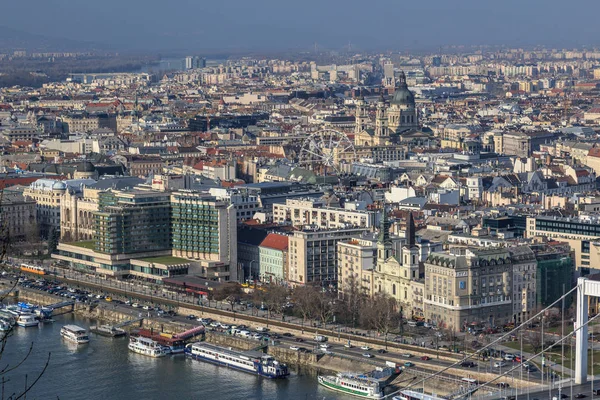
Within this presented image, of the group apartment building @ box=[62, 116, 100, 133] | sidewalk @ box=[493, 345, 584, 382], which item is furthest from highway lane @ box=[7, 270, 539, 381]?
apartment building @ box=[62, 116, 100, 133]

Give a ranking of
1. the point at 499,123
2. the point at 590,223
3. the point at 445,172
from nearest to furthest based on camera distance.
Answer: the point at 590,223 < the point at 445,172 < the point at 499,123

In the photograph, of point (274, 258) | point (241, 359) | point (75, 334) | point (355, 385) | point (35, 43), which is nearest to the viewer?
point (355, 385)

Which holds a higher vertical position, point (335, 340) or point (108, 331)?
point (335, 340)

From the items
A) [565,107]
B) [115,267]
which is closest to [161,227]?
[115,267]

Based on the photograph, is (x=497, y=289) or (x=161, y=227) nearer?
(x=497, y=289)

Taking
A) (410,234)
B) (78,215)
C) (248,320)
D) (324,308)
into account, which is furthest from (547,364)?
(78,215)

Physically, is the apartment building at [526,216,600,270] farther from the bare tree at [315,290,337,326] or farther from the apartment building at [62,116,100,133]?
the apartment building at [62,116,100,133]

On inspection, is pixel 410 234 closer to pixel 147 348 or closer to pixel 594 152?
pixel 147 348

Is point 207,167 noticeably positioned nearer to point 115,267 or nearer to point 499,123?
point 115,267
